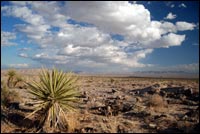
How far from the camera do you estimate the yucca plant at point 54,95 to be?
431 inches

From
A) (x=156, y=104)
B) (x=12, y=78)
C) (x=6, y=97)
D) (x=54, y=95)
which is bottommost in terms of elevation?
(x=156, y=104)

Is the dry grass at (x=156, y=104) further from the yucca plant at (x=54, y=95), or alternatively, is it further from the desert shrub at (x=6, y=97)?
the desert shrub at (x=6, y=97)

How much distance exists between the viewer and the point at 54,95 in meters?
11.0

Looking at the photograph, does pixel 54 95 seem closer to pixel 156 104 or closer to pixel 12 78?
pixel 156 104

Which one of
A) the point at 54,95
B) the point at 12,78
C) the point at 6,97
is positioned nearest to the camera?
the point at 54,95

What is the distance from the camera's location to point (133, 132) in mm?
10914

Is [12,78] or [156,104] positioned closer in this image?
[156,104]

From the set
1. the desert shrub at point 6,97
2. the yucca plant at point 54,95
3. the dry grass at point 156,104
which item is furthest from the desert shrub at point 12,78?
the yucca plant at point 54,95

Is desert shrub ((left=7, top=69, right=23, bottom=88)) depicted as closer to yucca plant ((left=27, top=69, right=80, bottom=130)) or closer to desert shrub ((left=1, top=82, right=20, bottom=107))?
desert shrub ((left=1, top=82, right=20, bottom=107))

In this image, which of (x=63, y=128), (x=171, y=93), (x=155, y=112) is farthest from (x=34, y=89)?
(x=171, y=93)

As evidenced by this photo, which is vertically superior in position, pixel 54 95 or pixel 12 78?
pixel 12 78

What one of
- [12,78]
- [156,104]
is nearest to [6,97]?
[156,104]

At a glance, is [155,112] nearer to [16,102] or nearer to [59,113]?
[59,113]

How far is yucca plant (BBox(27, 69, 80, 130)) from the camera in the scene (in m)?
11.0
